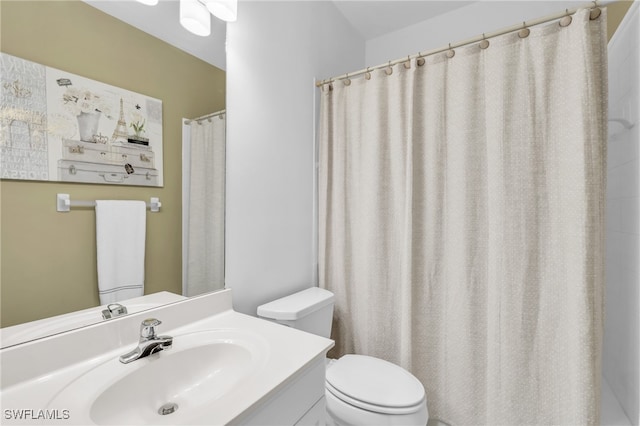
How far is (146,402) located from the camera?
0.75 m

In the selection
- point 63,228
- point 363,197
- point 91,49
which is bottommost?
point 63,228

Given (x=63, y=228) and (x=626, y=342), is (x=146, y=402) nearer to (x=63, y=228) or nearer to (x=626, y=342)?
(x=63, y=228)

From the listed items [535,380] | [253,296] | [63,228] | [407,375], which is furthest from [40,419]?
[535,380]

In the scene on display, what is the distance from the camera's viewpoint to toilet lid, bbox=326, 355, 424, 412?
3.67ft

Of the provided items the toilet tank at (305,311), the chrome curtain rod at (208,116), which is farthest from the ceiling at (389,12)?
the toilet tank at (305,311)

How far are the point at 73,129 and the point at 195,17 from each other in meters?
0.59

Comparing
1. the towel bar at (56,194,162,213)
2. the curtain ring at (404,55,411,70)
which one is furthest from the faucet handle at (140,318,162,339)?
the curtain ring at (404,55,411,70)

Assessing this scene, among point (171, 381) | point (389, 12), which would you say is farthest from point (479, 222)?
point (389, 12)

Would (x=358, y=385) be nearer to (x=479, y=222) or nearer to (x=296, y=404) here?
(x=296, y=404)

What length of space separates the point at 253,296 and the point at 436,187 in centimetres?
103

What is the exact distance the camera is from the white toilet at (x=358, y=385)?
43.1 inches

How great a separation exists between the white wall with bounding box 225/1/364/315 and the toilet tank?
3.6 inches

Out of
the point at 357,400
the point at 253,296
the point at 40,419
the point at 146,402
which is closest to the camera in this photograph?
the point at 40,419

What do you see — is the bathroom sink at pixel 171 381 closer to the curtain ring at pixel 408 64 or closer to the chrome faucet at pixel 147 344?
the chrome faucet at pixel 147 344
